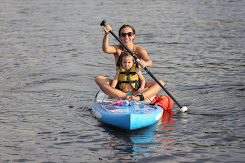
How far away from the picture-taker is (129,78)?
10.4 metres

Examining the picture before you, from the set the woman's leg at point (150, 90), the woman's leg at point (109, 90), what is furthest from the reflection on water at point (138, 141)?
the woman's leg at point (109, 90)

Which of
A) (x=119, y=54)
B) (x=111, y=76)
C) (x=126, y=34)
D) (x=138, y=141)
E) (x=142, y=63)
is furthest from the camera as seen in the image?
(x=111, y=76)

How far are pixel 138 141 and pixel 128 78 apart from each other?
2062 millimetres

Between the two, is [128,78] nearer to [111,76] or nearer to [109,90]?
[109,90]

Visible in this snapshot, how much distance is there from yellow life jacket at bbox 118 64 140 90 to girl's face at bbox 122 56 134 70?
0.34 feet

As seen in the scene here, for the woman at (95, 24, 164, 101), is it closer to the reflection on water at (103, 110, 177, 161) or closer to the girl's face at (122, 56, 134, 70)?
the girl's face at (122, 56, 134, 70)

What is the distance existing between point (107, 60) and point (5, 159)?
9171 millimetres

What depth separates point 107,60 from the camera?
16.8 metres

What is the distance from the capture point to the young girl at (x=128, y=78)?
1035 centimetres

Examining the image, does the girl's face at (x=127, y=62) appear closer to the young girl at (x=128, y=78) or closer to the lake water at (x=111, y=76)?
the young girl at (x=128, y=78)

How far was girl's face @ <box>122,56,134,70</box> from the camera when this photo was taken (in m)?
10.3

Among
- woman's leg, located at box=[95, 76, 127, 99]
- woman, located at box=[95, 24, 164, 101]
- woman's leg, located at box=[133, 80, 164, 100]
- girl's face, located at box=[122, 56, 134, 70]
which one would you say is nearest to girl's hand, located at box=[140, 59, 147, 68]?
woman, located at box=[95, 24, 164, 101]

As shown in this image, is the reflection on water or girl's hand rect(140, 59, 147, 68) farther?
girl's hand rect(140, 59, 147, 68)

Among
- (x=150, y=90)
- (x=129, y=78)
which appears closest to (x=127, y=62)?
(x=129, y=78)
